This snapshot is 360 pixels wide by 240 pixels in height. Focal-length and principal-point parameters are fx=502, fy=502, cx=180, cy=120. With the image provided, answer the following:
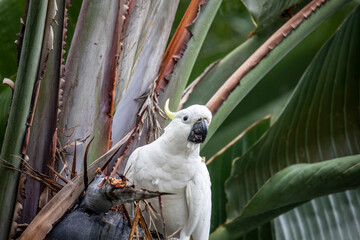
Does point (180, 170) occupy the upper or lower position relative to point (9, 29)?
lower

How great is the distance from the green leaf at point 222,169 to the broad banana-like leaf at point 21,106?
1.33 m

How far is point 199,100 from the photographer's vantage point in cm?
180

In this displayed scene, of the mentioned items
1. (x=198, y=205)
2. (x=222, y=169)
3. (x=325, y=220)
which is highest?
(x=222, y=169)

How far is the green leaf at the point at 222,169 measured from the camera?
7.84 feet

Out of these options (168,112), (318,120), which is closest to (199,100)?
(168,112)

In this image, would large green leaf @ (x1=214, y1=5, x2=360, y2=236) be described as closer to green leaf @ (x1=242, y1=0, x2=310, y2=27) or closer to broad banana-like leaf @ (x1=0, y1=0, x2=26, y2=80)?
green leaf @ (x1=242, y1=0, x2=310, y2=27)

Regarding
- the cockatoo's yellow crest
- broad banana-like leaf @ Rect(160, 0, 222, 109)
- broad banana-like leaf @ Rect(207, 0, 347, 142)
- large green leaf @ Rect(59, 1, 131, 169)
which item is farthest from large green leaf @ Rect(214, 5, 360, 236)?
large green leaf @ Rect(59, 1, 131, 169)

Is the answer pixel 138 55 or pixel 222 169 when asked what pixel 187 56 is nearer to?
pixel 138 55

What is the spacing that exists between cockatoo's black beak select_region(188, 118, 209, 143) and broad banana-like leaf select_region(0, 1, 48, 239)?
43 centimetres

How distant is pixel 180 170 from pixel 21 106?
494mm

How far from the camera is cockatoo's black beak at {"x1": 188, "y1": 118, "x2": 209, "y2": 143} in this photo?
134cm

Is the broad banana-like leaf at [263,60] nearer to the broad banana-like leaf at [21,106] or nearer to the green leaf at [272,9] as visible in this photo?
the green leaf at [272,9]

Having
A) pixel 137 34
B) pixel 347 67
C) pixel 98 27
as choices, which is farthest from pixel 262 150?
pixel 98 27

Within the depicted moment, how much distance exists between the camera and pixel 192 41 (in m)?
1.61
